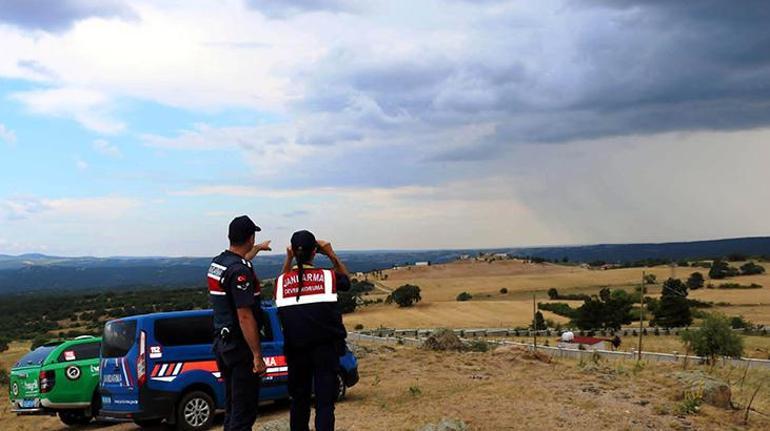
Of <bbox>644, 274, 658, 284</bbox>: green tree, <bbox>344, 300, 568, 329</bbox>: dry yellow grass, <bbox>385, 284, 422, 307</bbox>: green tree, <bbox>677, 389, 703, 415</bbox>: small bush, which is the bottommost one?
<bbox>344, 300, 568, 329</bbox>: dry yellow grass

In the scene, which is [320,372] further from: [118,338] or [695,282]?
[695,282]

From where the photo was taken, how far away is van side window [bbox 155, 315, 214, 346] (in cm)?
1013

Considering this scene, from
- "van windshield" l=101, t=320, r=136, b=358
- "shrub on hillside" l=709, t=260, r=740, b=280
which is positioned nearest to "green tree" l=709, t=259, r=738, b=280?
"shrub on hillside" l=709, t=260, r=740, b=280

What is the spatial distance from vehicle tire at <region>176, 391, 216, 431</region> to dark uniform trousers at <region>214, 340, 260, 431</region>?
162 inches

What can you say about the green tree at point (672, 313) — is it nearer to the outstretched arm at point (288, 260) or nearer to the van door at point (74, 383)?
the van door at point (74, 383)

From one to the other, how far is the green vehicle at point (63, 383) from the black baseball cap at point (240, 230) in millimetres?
7426

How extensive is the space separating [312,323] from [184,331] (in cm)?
476

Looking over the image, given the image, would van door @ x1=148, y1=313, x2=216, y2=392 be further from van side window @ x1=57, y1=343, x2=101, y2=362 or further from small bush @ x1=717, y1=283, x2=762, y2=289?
small bush @ x1=717, y1=283, x2=762, y2=289

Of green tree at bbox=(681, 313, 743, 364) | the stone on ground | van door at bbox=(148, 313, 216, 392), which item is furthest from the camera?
green tree at bbox=(681, 313, 743, 364)

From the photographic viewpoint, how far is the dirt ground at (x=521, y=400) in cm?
909

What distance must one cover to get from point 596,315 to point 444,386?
54.3 metres

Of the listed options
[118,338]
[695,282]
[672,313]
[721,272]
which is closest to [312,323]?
[118,338]

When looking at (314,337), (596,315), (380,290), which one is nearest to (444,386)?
(314,337)

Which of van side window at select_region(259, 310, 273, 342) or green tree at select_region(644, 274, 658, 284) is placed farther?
green tree at select_region(644, 274, 658, 284)
